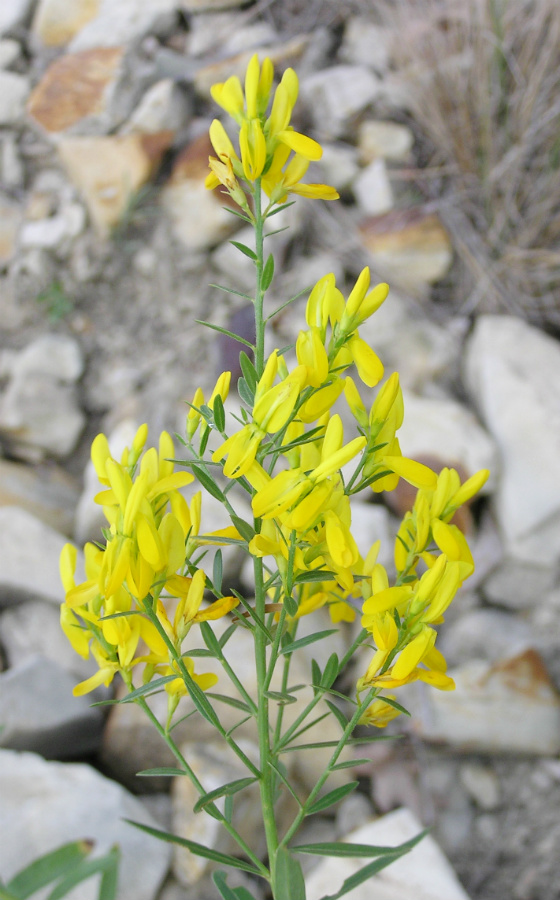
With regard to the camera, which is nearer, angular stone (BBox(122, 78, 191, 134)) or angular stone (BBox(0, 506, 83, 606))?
angular stone (BBox(0, 506, 83, 606))

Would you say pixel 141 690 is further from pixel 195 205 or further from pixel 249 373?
pixel 195 205

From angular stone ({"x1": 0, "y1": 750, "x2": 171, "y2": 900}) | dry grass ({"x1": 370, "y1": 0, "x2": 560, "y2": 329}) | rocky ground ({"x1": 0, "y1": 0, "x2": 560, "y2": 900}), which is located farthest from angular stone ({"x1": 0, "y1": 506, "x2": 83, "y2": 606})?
dry grass ({"x1": 370, "y1": 0, "x2": 560, "y2": 329})

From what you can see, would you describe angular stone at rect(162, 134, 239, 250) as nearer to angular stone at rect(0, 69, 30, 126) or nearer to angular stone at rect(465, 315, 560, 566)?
angular stone at rect(0, 69, 30, 126)

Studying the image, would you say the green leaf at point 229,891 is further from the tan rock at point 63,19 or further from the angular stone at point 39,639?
the tan rock at point 63,19

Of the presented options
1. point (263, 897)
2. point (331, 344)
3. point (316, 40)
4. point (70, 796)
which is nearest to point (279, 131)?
point (331, 344)

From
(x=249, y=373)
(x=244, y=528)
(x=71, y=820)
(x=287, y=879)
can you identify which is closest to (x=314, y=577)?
(x=244, y=528)
